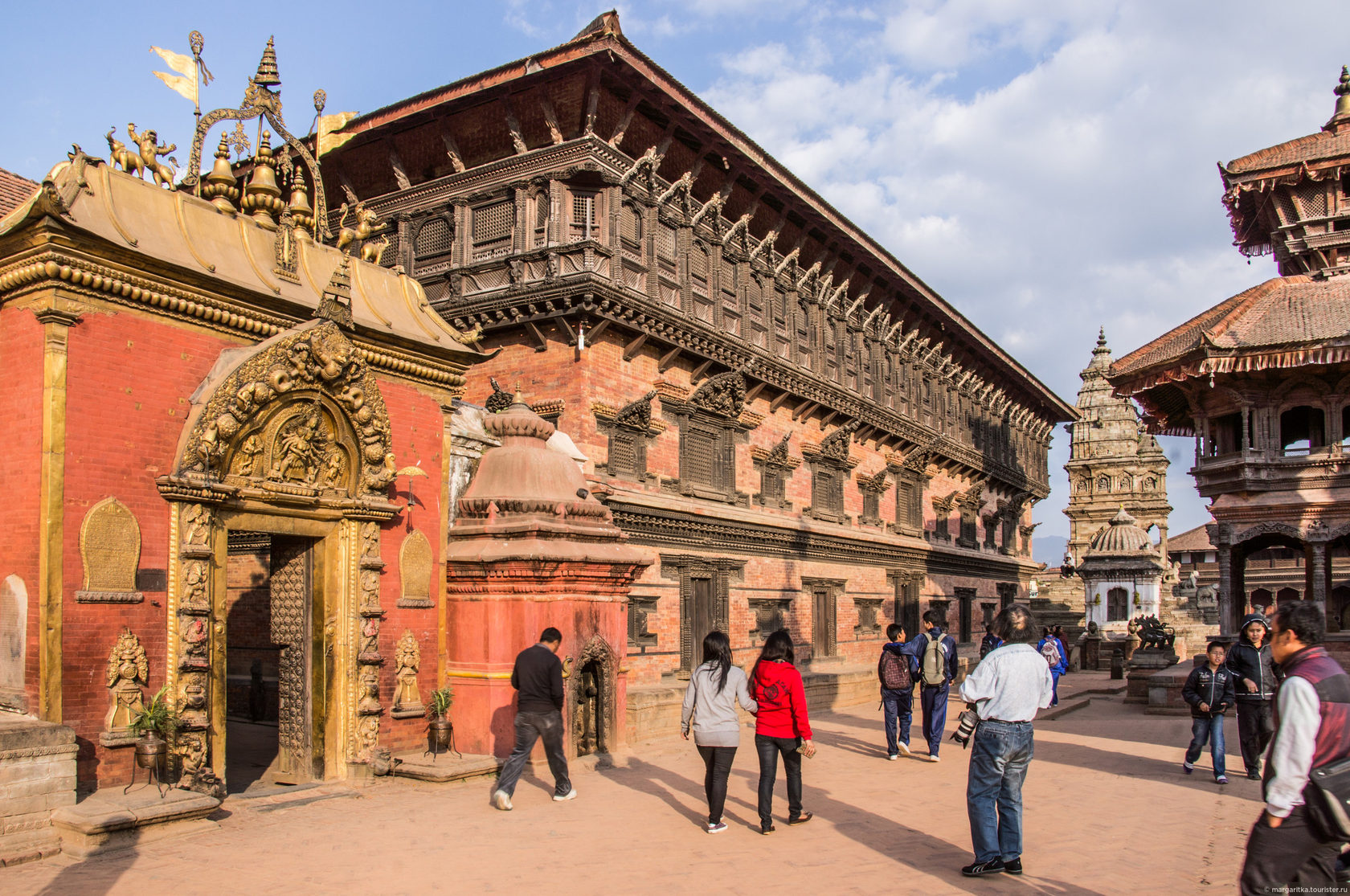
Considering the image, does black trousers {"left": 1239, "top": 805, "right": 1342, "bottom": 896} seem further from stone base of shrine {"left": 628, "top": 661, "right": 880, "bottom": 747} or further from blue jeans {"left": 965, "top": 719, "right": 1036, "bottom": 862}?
stone base of shrine {"left": 628, "top": 661, "right": 880, "bottom": 747}

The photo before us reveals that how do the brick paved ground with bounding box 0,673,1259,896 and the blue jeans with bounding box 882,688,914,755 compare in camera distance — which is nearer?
the brick paved ground with bounding box 0,673,1259,896

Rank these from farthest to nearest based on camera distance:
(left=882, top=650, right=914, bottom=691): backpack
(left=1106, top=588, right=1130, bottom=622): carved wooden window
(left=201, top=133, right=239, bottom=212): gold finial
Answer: (left=1106, top=588, right=1130, bottom=622): carved wooden window → (left=882, top=650, right=914, bottom=691): backpack → (left=201, top=133, right=239, bottom=212): gold finial

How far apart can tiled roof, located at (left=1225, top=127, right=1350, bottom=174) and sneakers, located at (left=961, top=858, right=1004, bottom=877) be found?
2183 centimetres

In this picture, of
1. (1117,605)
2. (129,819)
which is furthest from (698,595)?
(1117,605)

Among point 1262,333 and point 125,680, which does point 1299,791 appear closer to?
point 125,680

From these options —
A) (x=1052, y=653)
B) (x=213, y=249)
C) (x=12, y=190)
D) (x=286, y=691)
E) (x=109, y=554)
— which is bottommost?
(x=1052, y=653)

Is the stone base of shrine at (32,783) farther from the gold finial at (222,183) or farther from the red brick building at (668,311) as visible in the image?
the red brick building at (668,311)

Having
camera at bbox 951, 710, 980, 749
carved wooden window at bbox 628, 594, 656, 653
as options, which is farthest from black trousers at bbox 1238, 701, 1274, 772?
carved wooden window at bbox 628, 594, 656, 653

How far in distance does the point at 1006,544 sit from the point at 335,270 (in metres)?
36.1

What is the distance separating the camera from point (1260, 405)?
21156 millimetres

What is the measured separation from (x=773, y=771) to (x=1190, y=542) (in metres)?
70.7

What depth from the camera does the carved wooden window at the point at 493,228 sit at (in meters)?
19.8

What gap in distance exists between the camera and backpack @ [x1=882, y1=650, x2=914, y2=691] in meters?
13.8

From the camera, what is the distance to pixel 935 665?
13789 millimetres
